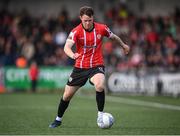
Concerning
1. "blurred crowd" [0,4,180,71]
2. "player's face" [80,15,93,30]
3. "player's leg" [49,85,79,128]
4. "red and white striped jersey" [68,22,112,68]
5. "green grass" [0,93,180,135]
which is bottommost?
"green grass" [0,93,180,135]

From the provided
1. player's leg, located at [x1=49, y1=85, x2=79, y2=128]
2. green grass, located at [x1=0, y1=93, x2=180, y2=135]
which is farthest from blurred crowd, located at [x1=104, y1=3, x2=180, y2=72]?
player's leg, located at [x1=49, y1=85, x2=79, y2=128]

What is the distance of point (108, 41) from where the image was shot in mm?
31391

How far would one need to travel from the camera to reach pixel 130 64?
29047 mm

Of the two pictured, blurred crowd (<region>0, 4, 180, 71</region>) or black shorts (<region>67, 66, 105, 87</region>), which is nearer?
black shorts (<region>67, 66, 105, 87</region>)

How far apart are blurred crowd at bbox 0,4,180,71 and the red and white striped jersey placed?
50.4ft

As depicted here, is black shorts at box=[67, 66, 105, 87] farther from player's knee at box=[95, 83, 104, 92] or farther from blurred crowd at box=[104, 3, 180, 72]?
blurred crowd at box=[104, 3, 180, 72]

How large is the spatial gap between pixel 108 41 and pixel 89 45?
19401 mm

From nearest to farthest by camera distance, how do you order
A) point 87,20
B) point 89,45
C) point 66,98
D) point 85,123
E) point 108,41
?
point 87,20 → point 89,45 → point 66,98 → point 85,123 → point 108,41

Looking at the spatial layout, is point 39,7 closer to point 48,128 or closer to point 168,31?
point 168,31

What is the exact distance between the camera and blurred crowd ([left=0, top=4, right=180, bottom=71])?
2931 cm

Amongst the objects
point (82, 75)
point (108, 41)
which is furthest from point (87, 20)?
point (108, 41)

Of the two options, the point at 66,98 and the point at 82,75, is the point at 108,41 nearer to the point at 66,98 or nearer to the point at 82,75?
the point at 66,98

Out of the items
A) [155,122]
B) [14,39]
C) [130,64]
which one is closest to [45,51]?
[14,39]

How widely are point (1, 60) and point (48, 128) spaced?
17.4 m
